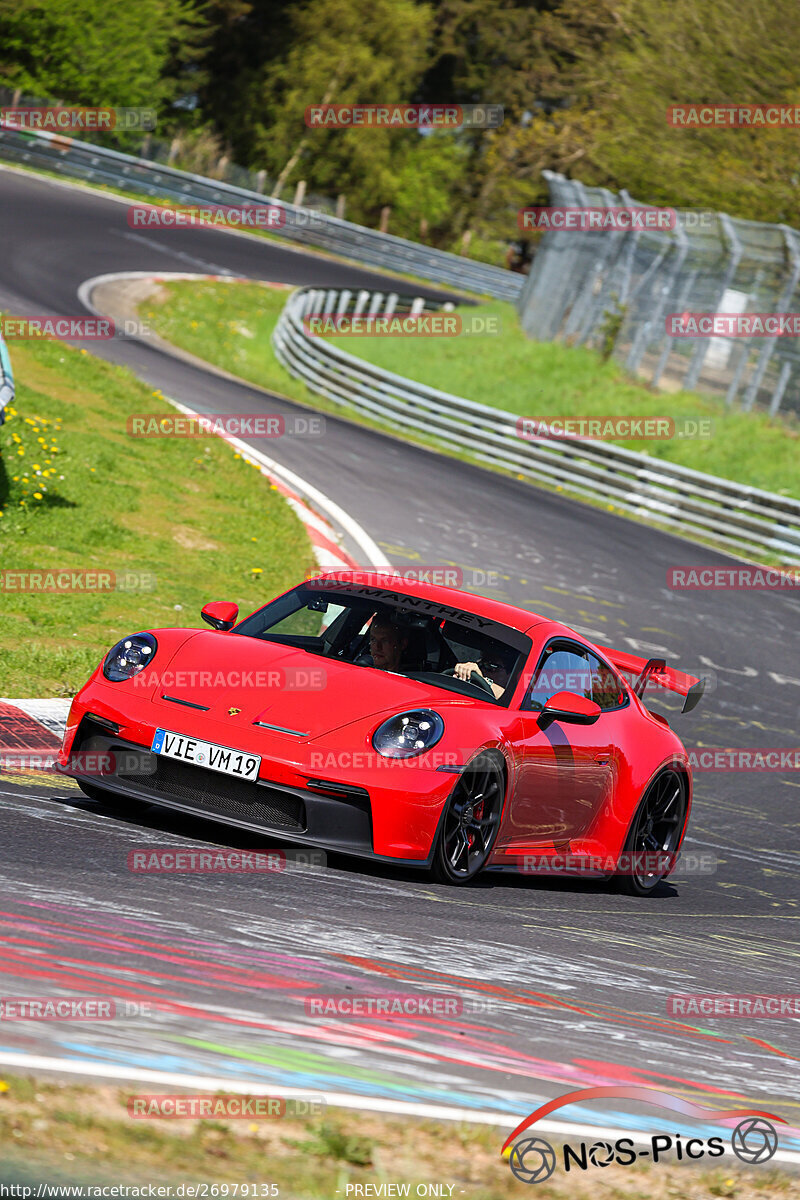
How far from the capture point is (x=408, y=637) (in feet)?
25.6

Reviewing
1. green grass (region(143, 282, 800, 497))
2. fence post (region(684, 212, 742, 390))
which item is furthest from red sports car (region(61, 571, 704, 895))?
fence post (region(684, 212, 742, 390))

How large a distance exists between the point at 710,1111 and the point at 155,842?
124 inches

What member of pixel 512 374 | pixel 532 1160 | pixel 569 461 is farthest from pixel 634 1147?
pixel 512 374

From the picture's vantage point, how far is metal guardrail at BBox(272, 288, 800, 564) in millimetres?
22719

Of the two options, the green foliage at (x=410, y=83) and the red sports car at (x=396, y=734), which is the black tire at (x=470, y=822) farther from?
the green foliage at (x=410, y=83)

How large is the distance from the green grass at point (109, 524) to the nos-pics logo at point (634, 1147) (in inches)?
238

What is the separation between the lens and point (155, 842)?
6.64m

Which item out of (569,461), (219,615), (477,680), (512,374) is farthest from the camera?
(512,374)

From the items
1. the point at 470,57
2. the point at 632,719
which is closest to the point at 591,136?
the point at 470,57

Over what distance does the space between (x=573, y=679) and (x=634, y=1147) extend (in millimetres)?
4566

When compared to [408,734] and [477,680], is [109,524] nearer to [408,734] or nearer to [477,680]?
[477,680]

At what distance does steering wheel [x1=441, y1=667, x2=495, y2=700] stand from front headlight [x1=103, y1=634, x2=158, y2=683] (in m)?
1.48

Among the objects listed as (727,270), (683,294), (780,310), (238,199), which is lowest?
(238,199)

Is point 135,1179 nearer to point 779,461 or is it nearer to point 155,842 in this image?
point 155,842
